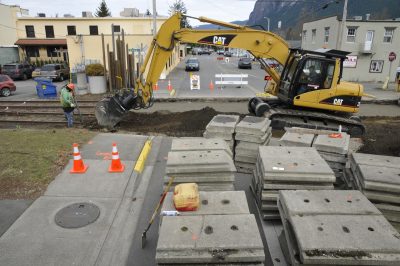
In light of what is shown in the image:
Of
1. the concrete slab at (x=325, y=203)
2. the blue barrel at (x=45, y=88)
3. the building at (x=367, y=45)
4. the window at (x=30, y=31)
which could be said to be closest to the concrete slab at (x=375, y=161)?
the concrete slab at (x=325, y=203)

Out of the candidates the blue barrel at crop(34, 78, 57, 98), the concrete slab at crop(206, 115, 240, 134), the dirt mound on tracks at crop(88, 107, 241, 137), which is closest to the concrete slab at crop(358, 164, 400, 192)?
the concrete slab at crop(206, 115, 240, 134)

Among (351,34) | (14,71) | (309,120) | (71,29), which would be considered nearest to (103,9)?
(71,29)

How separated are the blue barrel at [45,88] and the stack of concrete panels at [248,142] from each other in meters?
15.2

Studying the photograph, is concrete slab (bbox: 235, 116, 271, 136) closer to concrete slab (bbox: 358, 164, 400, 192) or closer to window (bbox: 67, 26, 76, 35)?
concrete slab (bbox: 358, 164, 400, 192)

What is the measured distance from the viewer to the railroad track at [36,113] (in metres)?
12.4

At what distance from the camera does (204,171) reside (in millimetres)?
5238

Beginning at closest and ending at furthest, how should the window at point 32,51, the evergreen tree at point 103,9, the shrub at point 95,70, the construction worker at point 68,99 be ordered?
the construction worker at point 68,99, the shrub at point 95,70, the window at point 32,51, the evergreen tree at point 103,9

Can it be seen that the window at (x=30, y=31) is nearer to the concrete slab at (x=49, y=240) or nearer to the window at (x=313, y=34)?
the window at (x=313, y=34)

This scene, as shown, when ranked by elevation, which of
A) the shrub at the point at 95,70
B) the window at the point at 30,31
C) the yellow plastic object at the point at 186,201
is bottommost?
the yellow plastic object at the point at 186,201

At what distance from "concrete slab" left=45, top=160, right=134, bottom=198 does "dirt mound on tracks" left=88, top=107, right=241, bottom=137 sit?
3999mm

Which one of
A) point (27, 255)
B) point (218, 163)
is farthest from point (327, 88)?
point (27, 255)

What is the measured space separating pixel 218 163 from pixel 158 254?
2219mm

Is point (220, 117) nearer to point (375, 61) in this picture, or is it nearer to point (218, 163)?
point (218, 163)

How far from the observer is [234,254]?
3.32 m
